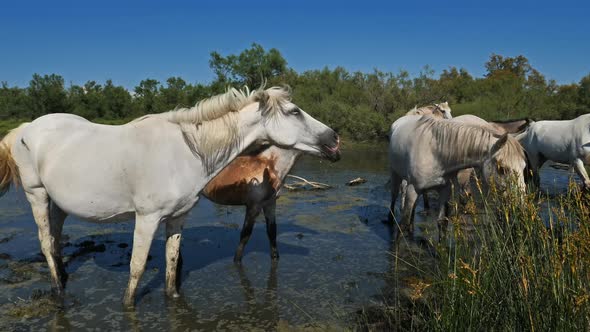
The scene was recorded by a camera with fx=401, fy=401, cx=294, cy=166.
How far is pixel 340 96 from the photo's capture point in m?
28.8

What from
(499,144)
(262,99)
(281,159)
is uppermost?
(262,99)

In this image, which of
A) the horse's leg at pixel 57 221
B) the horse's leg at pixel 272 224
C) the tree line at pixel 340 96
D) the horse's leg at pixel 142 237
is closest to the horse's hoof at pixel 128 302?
the horse's leg at pixel 142 237

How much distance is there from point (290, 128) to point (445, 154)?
2.52 metres

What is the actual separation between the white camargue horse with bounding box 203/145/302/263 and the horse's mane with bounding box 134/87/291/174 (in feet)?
4.70

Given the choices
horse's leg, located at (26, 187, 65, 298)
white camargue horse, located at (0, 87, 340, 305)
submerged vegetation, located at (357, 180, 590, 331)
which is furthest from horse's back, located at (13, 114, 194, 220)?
submerged vegetation, located at (357, 180, 590, 331)

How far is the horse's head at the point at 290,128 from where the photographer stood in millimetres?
3602

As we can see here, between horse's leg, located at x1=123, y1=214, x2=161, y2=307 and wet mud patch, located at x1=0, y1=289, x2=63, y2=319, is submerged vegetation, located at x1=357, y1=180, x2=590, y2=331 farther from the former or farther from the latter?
wet mud patch, located at x1=0, y1=289, x2=63, y2=319

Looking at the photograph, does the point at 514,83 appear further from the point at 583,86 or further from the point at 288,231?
the point at 288,231

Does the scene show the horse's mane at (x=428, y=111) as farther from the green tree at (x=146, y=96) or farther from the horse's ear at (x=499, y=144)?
the green tree at (x=146, y=96)

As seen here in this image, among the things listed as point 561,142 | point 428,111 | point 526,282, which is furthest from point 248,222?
point 561,142

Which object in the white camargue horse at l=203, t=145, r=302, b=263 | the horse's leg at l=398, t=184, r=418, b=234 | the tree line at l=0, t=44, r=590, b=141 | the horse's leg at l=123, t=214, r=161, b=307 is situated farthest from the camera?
the tree line at l=0, t=44, r=590, b=141

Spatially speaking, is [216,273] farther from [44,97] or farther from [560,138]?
[44,97]

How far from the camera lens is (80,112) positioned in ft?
109

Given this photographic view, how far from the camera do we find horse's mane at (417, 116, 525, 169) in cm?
462
